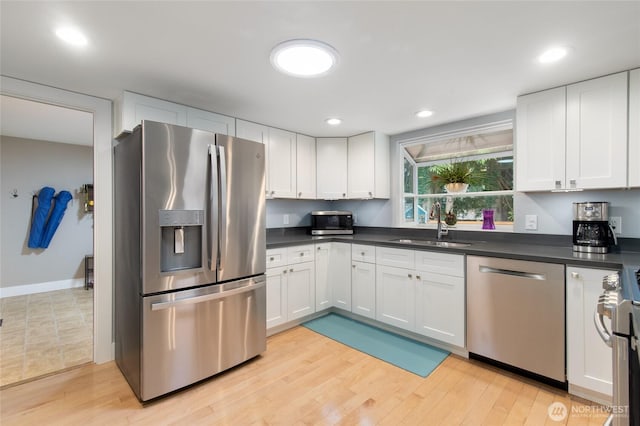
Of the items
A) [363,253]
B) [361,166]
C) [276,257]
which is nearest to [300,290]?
[276,257]

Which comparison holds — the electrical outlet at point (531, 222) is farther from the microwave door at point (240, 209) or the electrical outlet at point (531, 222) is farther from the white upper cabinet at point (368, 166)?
the microwave door at point (240, 209)

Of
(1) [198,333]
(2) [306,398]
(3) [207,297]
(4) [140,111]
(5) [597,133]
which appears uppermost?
(4) [140,111]

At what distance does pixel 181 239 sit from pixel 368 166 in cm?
234

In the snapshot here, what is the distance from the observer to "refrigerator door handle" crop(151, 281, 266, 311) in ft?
6.12

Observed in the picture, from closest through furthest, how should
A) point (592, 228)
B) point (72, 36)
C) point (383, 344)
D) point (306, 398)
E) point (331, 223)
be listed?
point (72, 36) < point (306, 398) < point (592, 228) < point (383, 344) < point (331, 223)

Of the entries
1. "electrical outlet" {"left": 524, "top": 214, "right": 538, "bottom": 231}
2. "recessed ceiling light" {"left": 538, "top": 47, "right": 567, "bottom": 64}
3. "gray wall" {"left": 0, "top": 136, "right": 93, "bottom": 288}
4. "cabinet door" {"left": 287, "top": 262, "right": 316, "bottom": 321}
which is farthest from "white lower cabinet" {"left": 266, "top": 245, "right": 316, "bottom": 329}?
"gray wall" {"left": 0, "top": 136, "right": 93, "bottom": 288}

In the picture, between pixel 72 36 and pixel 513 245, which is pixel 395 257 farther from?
pixel 72 36

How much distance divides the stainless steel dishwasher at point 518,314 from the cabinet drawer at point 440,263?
78 millimetres

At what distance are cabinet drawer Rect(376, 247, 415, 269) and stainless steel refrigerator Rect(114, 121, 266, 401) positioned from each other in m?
1.23

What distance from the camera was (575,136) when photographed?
7.02ft

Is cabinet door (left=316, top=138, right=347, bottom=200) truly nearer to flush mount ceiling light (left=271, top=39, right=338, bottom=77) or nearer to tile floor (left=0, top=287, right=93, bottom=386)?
flush mount ceiling light (left=271, top=39, right=338, bottom=77)

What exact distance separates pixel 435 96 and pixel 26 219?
225 inches

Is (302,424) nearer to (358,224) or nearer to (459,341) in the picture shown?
(459,341)

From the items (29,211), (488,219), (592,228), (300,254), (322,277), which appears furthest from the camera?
(29,211)
